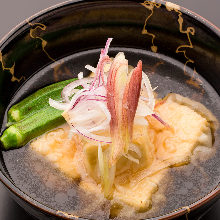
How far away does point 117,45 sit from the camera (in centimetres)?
295

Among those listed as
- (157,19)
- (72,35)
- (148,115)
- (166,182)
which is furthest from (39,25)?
(166,182)

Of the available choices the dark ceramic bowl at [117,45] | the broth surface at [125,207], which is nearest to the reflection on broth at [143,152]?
the broth surface at [125,207]

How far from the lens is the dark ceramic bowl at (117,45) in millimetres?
2697

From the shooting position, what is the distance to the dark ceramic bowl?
2697mm

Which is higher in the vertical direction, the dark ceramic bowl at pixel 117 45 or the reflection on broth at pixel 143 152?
the dark ceramic bowl at pixel 117 45

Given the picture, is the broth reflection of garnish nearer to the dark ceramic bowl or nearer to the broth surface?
the broth surface

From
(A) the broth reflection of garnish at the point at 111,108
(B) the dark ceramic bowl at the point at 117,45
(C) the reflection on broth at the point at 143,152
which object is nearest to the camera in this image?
(A) the broth reflection of garnish at the point at 111,108

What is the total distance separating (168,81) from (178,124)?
12.2 inches

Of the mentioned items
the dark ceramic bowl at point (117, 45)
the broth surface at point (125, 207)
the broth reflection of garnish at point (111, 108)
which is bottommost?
the broth surface at point (125, 207)

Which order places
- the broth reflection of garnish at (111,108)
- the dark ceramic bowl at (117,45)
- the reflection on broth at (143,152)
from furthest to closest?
the dark ceramic bowl at (117,45)
the reflection on broth at (143,152)
the broth reflection of garnish at (111,108)

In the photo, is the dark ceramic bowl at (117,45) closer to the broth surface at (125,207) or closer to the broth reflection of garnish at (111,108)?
the broth surface at (125,207)

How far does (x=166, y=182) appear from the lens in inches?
93.8

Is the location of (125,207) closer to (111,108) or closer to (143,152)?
(143,152)

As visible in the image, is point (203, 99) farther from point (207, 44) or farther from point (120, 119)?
point (120, 119)
